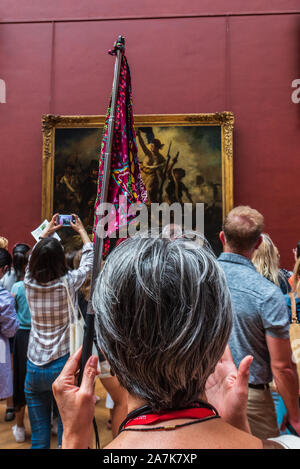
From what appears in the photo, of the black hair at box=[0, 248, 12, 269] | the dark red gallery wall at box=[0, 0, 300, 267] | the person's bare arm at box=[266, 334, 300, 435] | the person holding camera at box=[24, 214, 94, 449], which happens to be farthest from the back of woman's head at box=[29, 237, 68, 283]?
the dark red gallery wall at box=[0, 0, 300, 267]

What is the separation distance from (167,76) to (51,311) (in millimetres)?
5417

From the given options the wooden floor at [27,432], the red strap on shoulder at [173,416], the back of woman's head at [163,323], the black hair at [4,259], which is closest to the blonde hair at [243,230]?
the back of woman's head at [163,323]

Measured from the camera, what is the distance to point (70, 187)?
686 centimetres

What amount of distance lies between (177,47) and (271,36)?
1.64 metres

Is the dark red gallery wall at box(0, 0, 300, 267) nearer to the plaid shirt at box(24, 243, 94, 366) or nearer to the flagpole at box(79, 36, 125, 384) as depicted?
the plaid shirt at box(24, 243, 94, 366)

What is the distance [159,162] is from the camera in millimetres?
6777

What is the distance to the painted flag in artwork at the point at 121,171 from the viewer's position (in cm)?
190

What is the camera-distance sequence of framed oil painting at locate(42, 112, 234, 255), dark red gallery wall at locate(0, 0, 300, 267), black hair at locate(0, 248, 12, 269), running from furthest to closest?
dark red gallery wall at locate(0, 0, 300, 267)
framed oil painting at locate(42, 112, 234, 255)
black hair at locate(0, 248, 12, 269)

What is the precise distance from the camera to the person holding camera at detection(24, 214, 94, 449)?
2.86 m

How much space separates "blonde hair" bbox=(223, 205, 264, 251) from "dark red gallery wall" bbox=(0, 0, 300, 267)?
15.7ft

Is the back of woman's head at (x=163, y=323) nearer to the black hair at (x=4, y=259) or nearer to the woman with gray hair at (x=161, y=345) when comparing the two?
the woman with gray hair at (x=161, y=345)

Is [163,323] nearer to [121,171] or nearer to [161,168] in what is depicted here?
[121,171]
